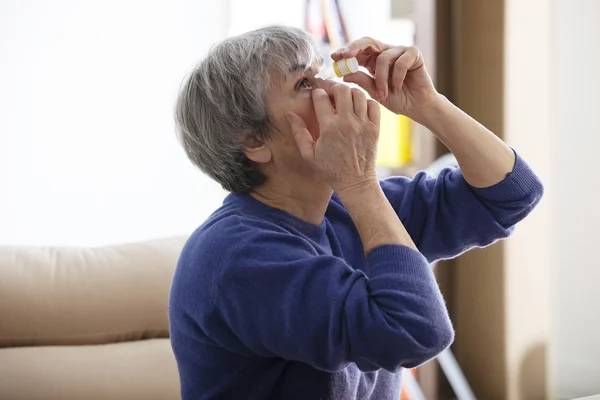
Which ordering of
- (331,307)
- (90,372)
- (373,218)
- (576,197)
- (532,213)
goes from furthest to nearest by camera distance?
(532,213) < (576,197) < (90,372) < (373,218) < (331,307)

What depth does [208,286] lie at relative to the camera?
111 cm

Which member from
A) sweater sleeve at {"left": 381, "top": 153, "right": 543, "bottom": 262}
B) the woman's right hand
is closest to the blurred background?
sweater sleeve at {"left": 381, "top": 153, "right": 543, "bottom": 262}

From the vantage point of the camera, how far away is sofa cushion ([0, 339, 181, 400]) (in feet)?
5.91

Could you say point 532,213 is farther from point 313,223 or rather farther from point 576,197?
point 313,223

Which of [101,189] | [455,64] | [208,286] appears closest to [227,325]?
[208,286]

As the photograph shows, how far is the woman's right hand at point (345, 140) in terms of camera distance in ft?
3.75

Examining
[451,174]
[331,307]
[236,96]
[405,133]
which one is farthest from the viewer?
[405,133]

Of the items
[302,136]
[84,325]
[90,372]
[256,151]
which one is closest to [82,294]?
[84,325]

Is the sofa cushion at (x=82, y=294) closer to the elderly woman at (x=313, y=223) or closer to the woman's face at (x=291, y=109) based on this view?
the elderly woman at (x=313, y=223)

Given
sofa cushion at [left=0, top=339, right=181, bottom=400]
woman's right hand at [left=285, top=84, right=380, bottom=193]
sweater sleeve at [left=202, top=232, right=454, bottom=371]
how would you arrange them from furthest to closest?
sofa cushion at [left=0, top=339, right=181, bottom=400] → woman's right hand at [left=285, top=84, right=380, bottom=193] → sweater sleeve at [left=202, top=232, right=454, bottom=371]

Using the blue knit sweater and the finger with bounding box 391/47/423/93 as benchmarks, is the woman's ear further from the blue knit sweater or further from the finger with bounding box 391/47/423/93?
the finger with bounding box 391/47/423/93

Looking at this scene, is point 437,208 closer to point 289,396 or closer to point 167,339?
point 289,396

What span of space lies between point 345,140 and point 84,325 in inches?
41.1

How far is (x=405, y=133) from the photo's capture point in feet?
9.22
